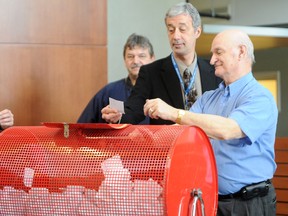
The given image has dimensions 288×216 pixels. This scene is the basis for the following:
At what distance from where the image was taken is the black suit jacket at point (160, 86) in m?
3.48

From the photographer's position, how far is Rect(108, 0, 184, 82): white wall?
589cm

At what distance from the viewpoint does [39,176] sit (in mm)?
2445

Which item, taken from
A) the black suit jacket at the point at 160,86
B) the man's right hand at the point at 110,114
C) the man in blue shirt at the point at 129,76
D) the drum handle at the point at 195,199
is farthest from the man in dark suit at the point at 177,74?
the drum handle at the point at 195,199

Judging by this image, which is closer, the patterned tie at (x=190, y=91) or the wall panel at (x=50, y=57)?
the patterned tie at (x=190, y=91)

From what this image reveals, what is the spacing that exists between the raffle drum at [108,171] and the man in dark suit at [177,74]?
0.87m

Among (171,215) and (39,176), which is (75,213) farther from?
(171,215)

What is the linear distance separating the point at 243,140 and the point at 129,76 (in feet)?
6.41

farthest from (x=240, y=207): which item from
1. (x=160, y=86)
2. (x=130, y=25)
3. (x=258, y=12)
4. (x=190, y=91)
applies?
(x=258, y=12)

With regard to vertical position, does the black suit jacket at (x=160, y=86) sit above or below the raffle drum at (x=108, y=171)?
above

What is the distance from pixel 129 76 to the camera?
4.64 m

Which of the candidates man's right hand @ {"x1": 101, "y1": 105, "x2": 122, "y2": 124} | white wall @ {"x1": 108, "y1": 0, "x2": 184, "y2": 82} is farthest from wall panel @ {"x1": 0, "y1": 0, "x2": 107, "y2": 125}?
man's right hand @ {"x1": 101, "y1": 105, "x2": 122, "y2": 124}

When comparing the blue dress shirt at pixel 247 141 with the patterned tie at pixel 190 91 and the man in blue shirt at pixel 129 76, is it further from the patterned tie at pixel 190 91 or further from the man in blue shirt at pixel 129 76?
the man in blue shirt at pixel 129 76

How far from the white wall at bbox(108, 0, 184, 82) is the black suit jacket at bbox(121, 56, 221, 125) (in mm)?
2263

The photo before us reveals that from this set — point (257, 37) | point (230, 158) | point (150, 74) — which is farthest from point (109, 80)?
point (257, 37)
